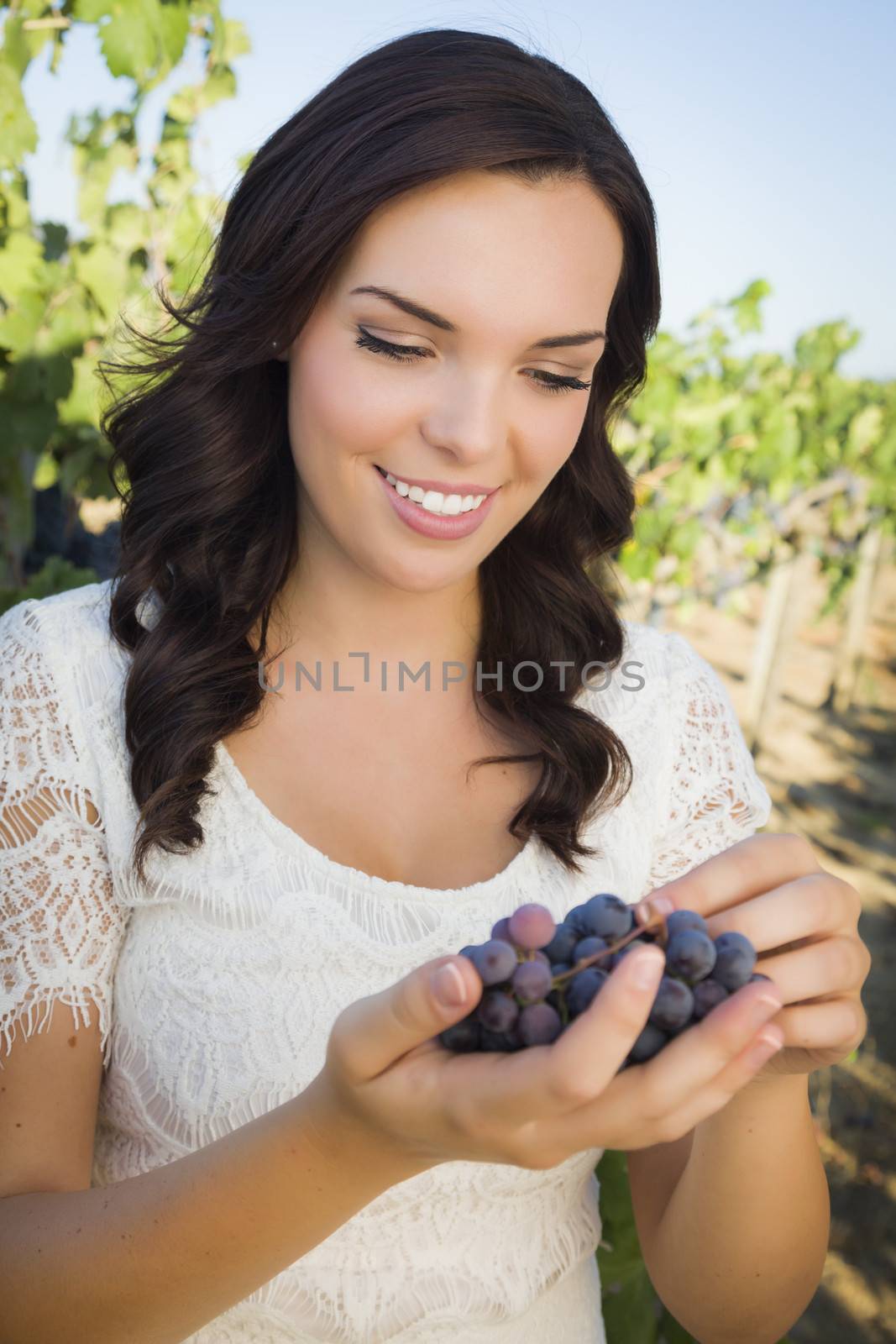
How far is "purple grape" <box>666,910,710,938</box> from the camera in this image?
109 cm

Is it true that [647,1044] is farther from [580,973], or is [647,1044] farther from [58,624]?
[58,624]

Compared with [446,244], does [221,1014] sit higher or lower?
lower

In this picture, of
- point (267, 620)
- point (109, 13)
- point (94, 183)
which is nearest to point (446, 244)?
A: point (267, 620)

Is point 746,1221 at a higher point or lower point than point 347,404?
lower

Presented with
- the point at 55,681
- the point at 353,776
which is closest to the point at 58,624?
the point at 55,681

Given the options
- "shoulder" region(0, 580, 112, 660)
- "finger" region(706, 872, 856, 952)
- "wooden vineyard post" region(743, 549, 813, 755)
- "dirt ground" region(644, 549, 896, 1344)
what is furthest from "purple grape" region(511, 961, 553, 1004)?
"wooden vineyard post" region(743, 549, 813, 755)

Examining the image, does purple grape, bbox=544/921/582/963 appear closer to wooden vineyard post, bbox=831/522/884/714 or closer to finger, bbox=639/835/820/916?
finger, bbox=639/835/820/916

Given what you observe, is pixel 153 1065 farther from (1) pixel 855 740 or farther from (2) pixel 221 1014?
(1) pixel 855 740

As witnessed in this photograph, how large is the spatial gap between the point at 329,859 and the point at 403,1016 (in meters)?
0.75

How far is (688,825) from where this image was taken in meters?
1.92

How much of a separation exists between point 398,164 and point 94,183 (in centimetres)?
208

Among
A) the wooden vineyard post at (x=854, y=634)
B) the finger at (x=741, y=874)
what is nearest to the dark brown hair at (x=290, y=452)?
the finger at (x=741, y=874)

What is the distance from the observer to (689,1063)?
0.99 metres

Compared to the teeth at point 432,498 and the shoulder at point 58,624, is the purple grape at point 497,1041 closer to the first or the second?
the teeth at point 432,498
